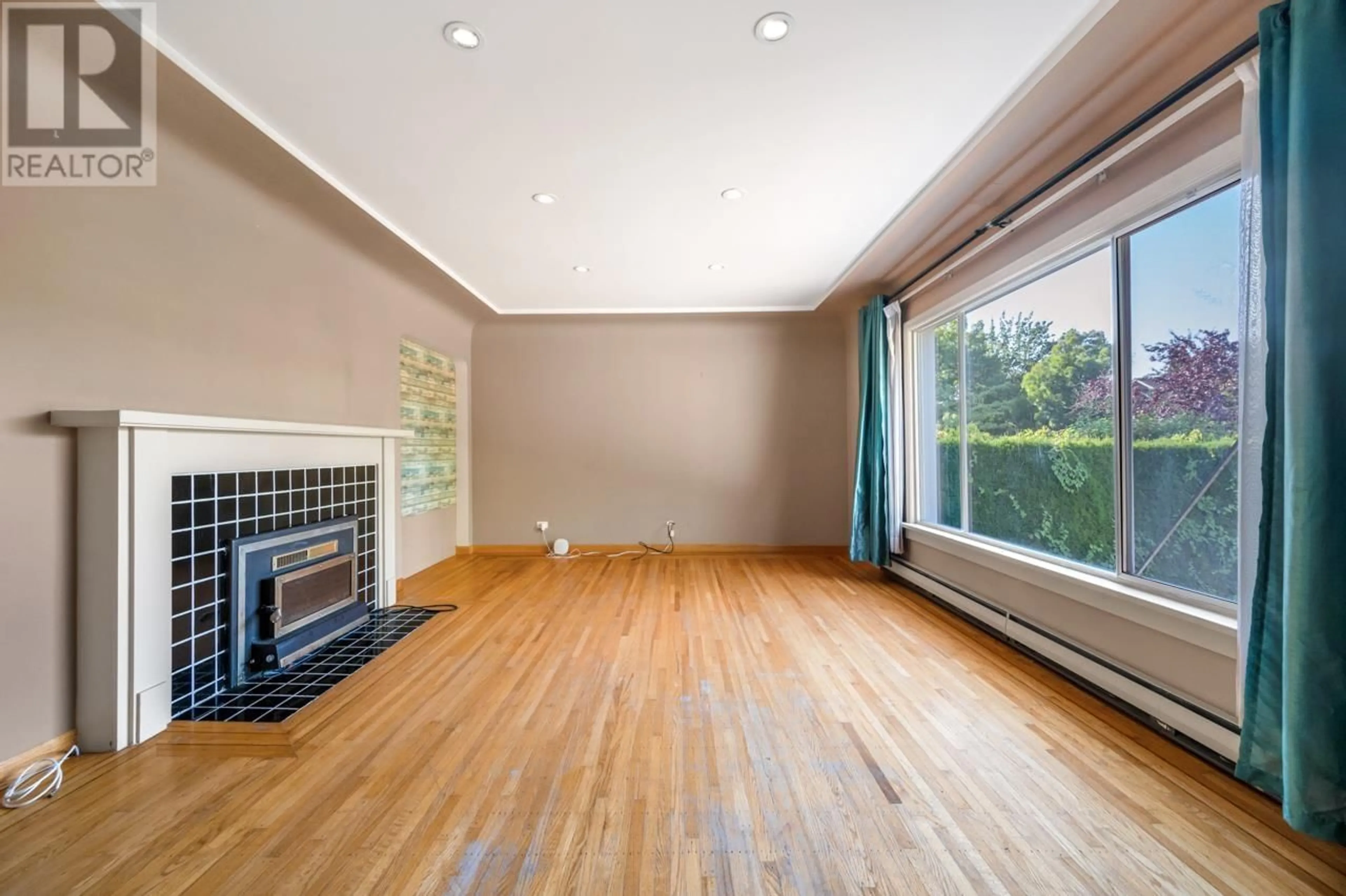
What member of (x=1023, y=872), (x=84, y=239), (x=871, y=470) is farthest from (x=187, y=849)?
(x=871, y=470)

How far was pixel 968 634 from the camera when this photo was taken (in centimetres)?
271

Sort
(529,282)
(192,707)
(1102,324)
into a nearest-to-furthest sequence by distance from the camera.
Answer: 1. (192,707)
2. (1102,324)
3. (529,282)

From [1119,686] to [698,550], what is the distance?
3397 mm

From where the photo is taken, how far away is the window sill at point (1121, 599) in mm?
1571

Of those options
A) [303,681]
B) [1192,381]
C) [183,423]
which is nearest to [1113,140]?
[1192,381]

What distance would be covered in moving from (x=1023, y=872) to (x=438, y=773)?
1.68 meters

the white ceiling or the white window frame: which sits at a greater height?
the white ceiling

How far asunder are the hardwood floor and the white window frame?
0.43m

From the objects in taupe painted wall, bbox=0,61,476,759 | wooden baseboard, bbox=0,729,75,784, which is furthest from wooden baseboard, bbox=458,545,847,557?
wooden baseboard, bbox=0,729,75,784

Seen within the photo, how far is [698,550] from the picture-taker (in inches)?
194

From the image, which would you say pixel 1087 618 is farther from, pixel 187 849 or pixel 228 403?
pixel 228 403

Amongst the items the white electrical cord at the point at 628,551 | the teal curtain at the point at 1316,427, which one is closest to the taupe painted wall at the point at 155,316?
the white electrical cord at the point at 628,551

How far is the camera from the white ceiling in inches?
58.6

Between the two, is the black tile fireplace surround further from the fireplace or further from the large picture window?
the large picture window
